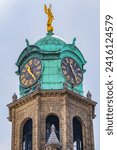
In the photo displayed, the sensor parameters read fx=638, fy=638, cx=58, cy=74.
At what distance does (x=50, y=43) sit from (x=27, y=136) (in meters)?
8.58

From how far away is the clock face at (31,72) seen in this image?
54469 millimetres

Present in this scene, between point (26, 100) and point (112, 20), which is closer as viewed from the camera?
point (112, 20)

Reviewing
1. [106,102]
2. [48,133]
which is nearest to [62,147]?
[48,133]

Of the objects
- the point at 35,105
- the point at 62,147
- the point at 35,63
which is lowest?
the point at 62,147

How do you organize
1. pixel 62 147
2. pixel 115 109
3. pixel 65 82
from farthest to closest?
pixel 65 82, pixel 62 147, pixel 115 109

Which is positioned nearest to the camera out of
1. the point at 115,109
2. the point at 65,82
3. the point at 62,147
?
the point at 115,109

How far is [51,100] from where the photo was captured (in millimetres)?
53125

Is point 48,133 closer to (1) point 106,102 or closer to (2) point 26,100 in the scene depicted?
(2) point 26,100

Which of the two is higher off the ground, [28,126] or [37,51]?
[37,51]

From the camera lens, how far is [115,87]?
3666cm

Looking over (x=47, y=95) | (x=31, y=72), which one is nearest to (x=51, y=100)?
(x=47, y=95)

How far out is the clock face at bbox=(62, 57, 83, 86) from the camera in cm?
5462

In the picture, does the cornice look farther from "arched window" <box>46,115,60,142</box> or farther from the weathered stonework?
"arched window" <box>46,115,60,142</box>

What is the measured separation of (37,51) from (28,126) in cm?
654
